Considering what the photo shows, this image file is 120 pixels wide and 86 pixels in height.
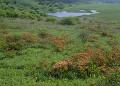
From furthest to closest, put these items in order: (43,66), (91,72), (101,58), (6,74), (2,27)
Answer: (2,27) < (101,58) < (43,66) < (91,72) < (6,74)

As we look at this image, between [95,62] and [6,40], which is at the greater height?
[6,40]

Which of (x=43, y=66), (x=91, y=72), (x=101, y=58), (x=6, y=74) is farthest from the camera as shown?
(x=101, y=58)

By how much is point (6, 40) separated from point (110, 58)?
1165cm

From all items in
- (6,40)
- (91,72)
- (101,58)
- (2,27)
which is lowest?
(91,72)

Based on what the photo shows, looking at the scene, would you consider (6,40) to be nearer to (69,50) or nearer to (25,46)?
(25,46)

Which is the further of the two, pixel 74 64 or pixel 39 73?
pixel 74 64

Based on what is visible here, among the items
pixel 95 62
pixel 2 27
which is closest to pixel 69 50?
pixel 95 62

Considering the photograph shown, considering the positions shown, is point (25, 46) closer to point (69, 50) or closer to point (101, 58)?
point (69, 50)

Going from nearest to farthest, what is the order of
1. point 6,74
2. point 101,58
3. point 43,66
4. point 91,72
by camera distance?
point 6,74, point 91,72, point 43,66, point 101,58

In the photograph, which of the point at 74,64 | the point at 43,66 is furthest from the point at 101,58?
the point at 43,66

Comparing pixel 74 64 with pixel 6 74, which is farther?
pixel 74 64

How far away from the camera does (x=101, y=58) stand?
28.3 feet

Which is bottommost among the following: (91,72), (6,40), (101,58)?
(91,72)

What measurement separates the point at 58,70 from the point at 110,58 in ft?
16.0
